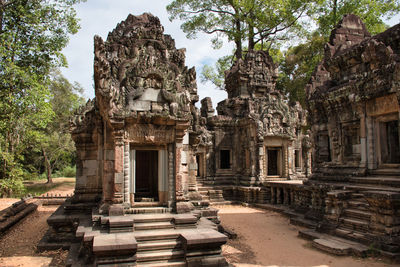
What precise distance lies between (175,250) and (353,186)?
625 centimetres

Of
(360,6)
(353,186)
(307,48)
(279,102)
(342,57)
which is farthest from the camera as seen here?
(307,48)

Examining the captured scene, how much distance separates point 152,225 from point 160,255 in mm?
845

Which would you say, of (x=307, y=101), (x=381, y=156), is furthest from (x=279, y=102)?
(x=381, y=156)

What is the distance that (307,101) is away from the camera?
525 inches

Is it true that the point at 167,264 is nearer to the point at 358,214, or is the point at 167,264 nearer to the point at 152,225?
the point at 152,225

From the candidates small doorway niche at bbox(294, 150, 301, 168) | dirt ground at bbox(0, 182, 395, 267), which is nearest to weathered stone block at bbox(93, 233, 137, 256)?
dirt ground at bbox(0, 182, 395, 267)

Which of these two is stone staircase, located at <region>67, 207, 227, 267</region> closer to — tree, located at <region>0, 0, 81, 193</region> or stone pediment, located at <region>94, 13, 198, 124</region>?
stone pediment, located at <region>94, 13, 198, 124</region>

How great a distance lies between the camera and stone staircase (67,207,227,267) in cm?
559

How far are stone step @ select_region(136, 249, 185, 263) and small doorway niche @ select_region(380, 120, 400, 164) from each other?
7.36 meters

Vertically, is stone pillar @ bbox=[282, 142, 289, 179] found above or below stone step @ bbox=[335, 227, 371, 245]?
above

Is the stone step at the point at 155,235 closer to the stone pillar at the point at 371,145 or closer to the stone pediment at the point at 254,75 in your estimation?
the stone pillar at the point at 371,145

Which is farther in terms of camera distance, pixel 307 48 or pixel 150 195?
pixel 307 48

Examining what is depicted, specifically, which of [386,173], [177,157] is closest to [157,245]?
[177,157]

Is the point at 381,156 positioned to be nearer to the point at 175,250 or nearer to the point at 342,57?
the point at 342,57
